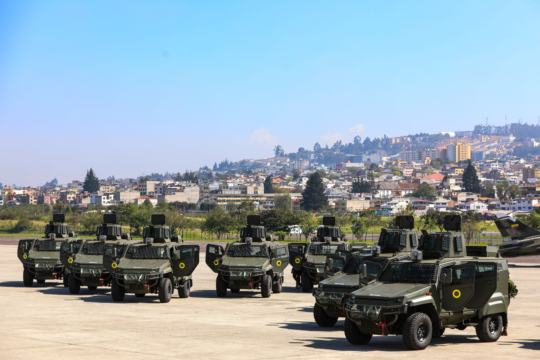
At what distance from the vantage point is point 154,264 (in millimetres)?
28141

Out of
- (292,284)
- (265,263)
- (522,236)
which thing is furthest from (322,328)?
(522,236)

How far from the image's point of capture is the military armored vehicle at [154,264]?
90.3ft

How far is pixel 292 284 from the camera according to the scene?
3703 centimetres

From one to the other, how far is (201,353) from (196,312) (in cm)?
832

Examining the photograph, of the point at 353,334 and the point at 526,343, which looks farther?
the point at 526,343

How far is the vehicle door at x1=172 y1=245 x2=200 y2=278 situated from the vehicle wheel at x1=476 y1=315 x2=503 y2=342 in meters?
13.5

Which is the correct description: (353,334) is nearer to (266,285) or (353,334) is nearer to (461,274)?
(461,274)

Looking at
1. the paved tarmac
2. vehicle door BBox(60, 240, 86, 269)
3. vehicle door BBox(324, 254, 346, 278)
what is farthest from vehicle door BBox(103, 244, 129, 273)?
vehicle door BBox(324, 254, 346, 278)

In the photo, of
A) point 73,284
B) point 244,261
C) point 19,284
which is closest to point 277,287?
point 244,261

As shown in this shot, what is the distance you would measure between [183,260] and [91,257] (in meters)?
4.84

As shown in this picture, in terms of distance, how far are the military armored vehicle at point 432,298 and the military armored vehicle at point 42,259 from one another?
19.7m

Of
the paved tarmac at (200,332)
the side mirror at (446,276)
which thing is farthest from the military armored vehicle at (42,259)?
the side mirror at (446,276)

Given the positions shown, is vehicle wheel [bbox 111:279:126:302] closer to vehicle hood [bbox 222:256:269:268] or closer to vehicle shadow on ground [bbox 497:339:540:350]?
vehicle hood [bbox 222:256:269:268]

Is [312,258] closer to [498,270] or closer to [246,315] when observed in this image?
[246,315]
